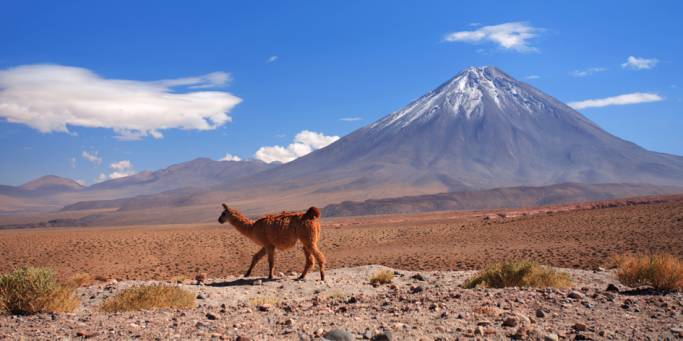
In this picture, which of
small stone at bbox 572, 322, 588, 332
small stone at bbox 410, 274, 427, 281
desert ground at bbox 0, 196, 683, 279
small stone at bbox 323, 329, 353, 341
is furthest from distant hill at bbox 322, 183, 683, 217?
small stone at bbox 323, 329, 353, 341

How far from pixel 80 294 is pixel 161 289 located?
2.51m

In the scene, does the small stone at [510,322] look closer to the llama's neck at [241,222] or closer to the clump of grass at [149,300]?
the clump of grass at [149,300]

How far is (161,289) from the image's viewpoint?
33.0ft

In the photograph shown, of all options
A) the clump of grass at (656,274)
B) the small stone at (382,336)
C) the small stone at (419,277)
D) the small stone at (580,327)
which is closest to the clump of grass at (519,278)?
the clump of grass at (656,274)

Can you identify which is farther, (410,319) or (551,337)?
(410,319)

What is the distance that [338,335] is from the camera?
666cm

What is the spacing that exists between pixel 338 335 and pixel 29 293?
17.0 feet

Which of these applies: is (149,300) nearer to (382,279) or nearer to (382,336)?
(382,336)

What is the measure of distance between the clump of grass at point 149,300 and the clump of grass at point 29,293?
31.8 inches

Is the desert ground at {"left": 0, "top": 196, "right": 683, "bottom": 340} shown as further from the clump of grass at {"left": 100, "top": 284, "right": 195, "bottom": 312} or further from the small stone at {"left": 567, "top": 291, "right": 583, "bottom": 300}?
the clump of grass at {"left": 100, "top": 284, "right": 195, "bottom": 312}

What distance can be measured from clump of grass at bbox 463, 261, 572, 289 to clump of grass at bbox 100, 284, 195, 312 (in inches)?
217

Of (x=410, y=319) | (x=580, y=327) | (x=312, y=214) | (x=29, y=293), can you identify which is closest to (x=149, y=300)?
(x=29, y=293)

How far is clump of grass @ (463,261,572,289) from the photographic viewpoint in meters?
11.4

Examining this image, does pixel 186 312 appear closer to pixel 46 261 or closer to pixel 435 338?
pixel 435 338
